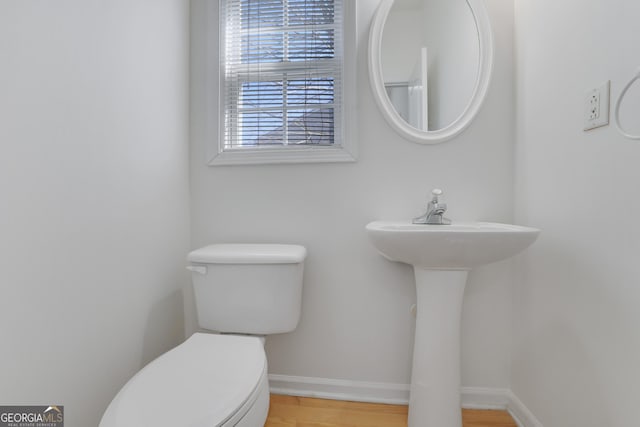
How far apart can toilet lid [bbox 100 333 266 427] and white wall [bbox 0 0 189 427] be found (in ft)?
0.84

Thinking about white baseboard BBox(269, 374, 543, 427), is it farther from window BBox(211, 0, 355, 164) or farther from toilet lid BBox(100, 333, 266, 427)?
window BBox(211, 0, 355, 164)

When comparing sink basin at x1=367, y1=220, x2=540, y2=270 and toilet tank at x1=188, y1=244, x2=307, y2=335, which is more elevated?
sink basin at x1=367, y1=220, x2=540, y2=270

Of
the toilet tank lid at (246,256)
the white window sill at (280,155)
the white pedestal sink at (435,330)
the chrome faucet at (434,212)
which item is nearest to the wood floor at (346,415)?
the white pedestal sink at (435,330)

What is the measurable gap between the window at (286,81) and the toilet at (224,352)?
1.63 feet

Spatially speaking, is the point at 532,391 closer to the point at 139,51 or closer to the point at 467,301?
the point at 467,301

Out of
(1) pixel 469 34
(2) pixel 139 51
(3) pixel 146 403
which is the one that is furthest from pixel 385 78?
(3) pixel 146 403

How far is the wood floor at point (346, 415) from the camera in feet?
3.86

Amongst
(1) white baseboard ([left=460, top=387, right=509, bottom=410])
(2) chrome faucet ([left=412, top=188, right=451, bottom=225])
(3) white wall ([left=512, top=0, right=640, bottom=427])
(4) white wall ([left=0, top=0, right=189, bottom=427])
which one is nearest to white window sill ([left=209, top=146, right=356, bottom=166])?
(4) white wall ([left=0, top=0, right=189, bottom=427])

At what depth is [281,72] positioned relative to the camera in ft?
4.62

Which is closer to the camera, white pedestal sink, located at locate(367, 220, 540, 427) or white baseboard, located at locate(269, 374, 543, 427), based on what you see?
white pedestal sink, located at locate(367, 220, 540, 427)

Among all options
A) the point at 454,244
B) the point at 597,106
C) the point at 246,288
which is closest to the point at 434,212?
the point at 454,244

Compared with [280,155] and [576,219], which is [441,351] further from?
[280,155]

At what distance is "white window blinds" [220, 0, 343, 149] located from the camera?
137 centimetres

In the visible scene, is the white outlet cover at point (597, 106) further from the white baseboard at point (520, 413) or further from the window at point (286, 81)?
the white baseboard at point (520, 413)
